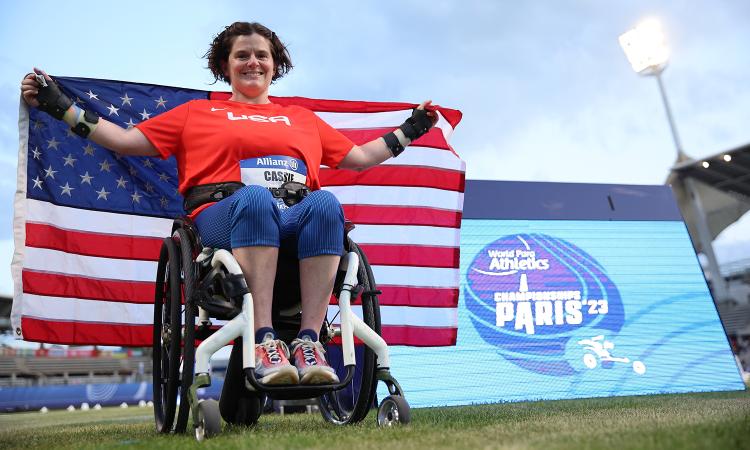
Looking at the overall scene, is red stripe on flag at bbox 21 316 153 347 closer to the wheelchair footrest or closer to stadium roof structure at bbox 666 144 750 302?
the wheelchair footrest

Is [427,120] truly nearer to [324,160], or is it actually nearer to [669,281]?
[324,160]

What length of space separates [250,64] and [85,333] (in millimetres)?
1403

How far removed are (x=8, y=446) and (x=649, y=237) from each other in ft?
12.6

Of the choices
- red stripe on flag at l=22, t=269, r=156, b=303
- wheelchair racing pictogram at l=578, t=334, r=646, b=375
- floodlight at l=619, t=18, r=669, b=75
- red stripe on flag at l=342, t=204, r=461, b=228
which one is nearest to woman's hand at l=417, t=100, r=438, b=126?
red stripe on flag at l=342, t=204, r=461, b=228

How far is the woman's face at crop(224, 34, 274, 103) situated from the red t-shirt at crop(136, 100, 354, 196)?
6 cm

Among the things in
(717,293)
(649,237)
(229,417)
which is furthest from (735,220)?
(229,417)

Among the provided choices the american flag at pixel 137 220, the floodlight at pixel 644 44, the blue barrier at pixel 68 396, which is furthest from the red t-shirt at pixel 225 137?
the floodlight at pixel 644 44

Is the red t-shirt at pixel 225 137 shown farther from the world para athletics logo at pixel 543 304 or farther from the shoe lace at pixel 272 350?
the world para athletics logo at pixel 543 304

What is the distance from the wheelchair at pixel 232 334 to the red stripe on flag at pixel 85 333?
0.80 meters

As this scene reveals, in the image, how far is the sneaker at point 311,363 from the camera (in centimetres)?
170

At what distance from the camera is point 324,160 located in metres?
2.43

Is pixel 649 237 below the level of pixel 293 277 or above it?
above

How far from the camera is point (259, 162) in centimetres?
209

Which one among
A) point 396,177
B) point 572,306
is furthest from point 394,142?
point 572,306
